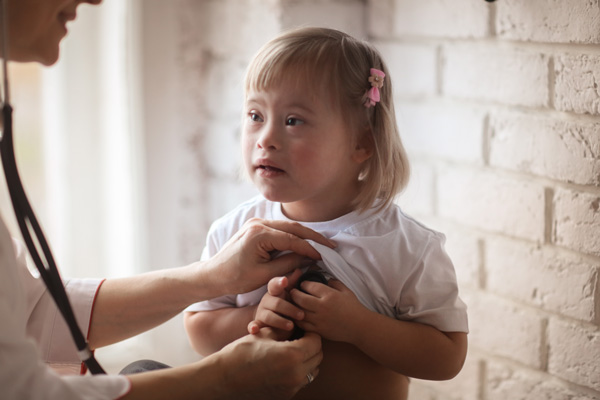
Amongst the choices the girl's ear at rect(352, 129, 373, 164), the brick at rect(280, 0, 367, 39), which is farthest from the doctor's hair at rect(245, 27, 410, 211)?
the brick at rect(280, 0, 367, 39)

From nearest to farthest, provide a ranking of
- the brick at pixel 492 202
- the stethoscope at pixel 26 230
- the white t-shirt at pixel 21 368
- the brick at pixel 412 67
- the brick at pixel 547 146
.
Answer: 1. the white t-shirt at pixel 21 368
2. the stethoscope at pixel 26 230
3. the brick at pixel 547 146
4. the brick at pixel 492 202
5. the brick at pixel 412 67

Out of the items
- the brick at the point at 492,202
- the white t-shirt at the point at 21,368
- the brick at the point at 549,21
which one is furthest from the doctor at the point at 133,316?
the brick at the point at 549,21

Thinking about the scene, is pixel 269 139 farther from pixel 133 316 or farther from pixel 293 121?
pixel 133 316

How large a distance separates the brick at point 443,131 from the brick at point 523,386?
41cm

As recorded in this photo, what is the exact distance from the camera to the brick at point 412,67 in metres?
1.58

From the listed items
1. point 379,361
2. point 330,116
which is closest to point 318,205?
point 330,116

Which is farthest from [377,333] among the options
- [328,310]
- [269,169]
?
[269,169]

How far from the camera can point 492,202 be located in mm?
1443

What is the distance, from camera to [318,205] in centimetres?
129

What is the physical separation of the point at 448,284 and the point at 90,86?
1.24 m

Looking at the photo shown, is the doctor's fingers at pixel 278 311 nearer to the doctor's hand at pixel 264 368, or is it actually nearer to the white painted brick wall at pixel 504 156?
the doctor's hand at pixel 264 368

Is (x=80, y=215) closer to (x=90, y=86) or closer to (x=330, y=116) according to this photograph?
(x=90, y=86)

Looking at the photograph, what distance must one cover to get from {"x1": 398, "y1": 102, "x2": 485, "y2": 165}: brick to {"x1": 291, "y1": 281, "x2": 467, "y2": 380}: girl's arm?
44 cm

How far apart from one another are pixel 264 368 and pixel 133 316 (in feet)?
1.09
